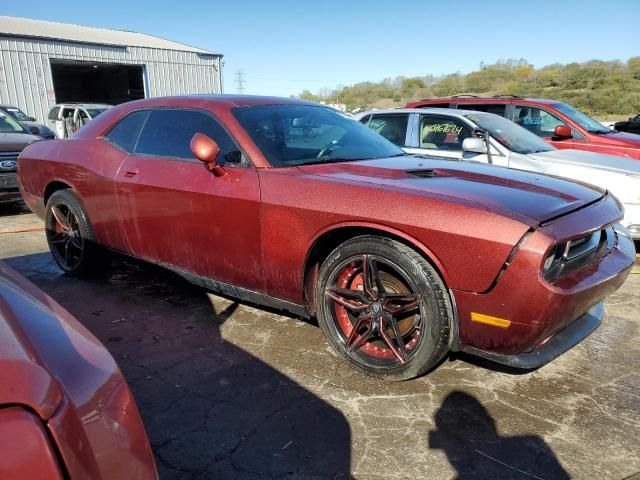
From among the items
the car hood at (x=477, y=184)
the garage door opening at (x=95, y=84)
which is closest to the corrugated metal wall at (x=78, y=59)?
the garage door opening at (x=95, y=84)

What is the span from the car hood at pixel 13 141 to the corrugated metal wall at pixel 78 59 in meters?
14.4

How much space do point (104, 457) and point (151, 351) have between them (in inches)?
84.9

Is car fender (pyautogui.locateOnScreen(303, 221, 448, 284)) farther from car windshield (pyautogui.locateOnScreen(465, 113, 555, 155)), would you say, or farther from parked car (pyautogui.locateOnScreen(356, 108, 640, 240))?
car windshield (pyautogui.locateOnScreen(465, 113, 555, 155))

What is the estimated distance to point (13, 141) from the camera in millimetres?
7172

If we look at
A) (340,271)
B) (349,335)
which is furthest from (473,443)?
(340,271)

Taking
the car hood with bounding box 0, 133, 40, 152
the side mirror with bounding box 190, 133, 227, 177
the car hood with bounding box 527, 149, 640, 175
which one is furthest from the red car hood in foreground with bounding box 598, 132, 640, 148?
the car hood with bounding box 0, 133, 40, 152

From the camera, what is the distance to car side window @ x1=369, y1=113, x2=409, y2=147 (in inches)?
242

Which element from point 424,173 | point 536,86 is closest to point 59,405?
point 424,173

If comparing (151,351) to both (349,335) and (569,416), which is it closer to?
(349,335)

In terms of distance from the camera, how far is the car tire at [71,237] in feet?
13.5

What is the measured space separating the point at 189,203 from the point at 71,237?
1.83 metres

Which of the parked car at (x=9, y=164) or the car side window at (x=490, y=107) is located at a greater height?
the car side window at (x=490, y=107)

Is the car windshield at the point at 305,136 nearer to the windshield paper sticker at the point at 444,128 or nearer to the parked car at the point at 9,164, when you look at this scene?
the windshield paper sticker at the point at 444,128

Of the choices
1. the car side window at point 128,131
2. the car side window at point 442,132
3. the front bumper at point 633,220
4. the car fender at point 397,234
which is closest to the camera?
the car fender at point 397,234
